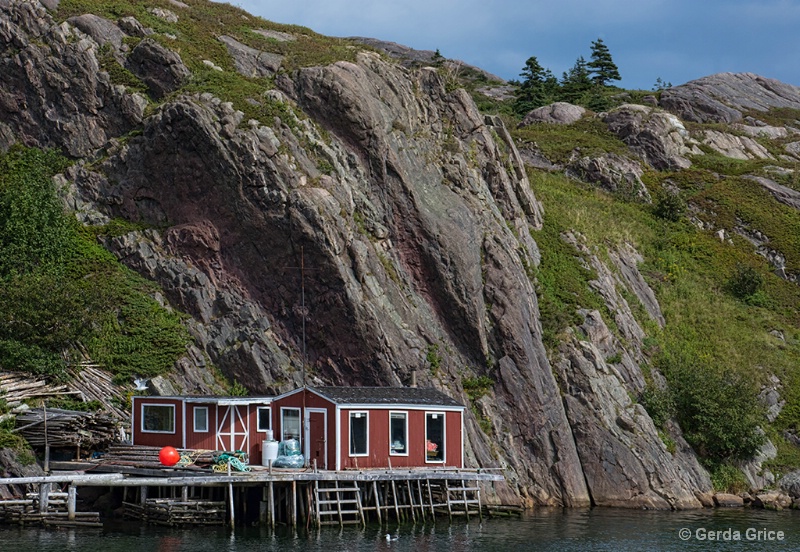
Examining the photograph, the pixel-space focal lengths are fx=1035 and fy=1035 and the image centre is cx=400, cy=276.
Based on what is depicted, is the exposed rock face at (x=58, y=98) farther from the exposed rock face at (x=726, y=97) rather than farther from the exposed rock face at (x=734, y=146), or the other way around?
the exposed rock face at (x=726, y=97)

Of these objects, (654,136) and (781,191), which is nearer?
(781,191)

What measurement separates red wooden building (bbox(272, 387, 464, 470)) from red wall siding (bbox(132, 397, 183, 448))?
15.2 feet

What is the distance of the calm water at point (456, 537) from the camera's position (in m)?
39.8

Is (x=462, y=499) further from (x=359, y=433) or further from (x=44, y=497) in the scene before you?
(x=44, y=497)

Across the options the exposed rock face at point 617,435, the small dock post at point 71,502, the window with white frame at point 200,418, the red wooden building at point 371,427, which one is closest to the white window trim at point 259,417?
the red wooden building at point 371,427

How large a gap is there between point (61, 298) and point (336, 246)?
15.2 m

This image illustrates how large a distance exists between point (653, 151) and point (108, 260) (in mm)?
66182

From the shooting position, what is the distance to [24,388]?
51062 mm

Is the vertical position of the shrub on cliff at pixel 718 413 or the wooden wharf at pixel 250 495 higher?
the shrub on cliff at pixel 718 413

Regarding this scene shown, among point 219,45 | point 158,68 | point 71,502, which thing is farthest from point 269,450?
point 219,45

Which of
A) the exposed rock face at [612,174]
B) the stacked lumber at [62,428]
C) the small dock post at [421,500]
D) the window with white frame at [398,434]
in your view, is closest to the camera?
the stacked lumber at [62,428]

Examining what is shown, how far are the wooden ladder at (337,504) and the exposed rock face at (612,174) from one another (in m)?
56.2

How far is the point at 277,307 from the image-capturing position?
59.7m

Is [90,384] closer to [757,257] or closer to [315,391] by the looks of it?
[315,391]
